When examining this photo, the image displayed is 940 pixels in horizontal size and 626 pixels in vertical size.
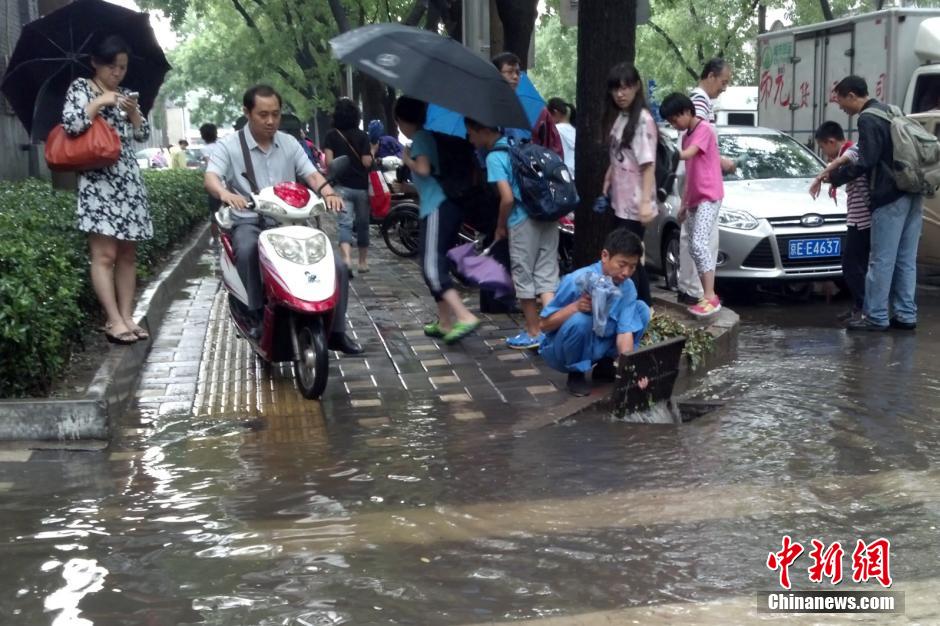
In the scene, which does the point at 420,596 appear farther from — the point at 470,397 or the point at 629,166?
the point at 629,166

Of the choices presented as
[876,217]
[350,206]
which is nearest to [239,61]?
[350,206]

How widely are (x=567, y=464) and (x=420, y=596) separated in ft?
5.55

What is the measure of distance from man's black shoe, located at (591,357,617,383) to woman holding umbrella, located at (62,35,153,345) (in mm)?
2904

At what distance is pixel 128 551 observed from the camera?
4.38 m

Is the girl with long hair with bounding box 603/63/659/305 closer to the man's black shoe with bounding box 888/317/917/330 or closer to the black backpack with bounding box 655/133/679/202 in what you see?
the black backpack with bounding box 655/133/679/202

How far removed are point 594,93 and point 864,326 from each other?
2.88m

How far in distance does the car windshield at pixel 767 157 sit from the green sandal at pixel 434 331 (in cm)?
425

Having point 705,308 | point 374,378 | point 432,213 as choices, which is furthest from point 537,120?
point 374,378

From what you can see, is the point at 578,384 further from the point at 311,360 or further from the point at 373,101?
the point at 373,101

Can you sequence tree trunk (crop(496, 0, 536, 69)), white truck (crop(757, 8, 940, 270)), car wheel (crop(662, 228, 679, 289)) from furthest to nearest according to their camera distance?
white truck (crop(757, 8, 940, 270)), tree trunk (crop(496, 0, 536, 69)), car wheel (crop(662, 228, 679, 289))

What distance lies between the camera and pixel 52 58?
733cm

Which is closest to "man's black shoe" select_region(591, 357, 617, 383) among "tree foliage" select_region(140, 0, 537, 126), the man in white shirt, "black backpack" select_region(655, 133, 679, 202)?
"black backpack" select_region(655, 133, 679, 202)

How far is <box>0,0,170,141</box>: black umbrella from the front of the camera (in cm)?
729

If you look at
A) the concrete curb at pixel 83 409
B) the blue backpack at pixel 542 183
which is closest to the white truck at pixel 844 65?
the blue backpack at pixel 542 183
